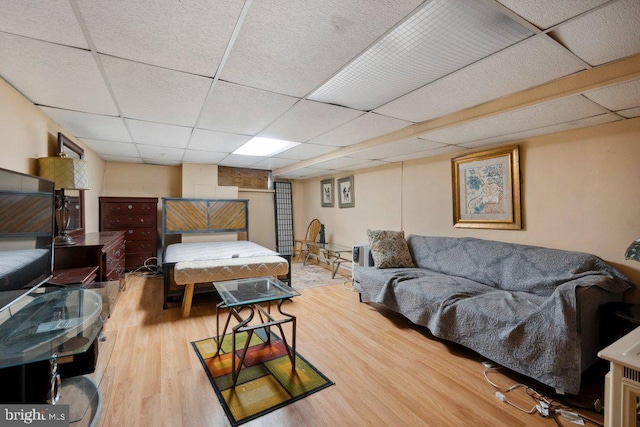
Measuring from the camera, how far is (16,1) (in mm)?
1128

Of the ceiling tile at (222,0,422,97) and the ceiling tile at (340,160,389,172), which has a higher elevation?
the ceiling tile at (222,0,422,97)

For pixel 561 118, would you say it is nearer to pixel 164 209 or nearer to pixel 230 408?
pixel 230 408

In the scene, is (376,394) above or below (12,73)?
below

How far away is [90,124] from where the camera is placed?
284 centimetres

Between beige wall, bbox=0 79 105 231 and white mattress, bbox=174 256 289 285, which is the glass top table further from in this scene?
beige wall, bbox=0 79 105 231

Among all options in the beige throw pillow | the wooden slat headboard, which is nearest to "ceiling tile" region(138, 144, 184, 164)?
the wooden slat headboard

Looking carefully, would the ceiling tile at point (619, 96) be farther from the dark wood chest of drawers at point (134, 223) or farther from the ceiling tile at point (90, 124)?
the dark wood chest of drawers at point (134, 223)

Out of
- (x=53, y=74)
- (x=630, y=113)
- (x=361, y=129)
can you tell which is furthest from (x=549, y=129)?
(x=53, y=74)

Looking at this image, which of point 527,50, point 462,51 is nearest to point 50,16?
point 462,51

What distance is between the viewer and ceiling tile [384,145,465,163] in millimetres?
3393

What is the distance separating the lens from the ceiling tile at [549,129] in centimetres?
227

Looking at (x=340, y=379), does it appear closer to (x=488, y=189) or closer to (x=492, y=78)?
(x=492, y=78)

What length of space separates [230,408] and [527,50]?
8.98 ft

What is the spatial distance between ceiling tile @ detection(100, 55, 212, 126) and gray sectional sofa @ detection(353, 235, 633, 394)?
8.73ft
